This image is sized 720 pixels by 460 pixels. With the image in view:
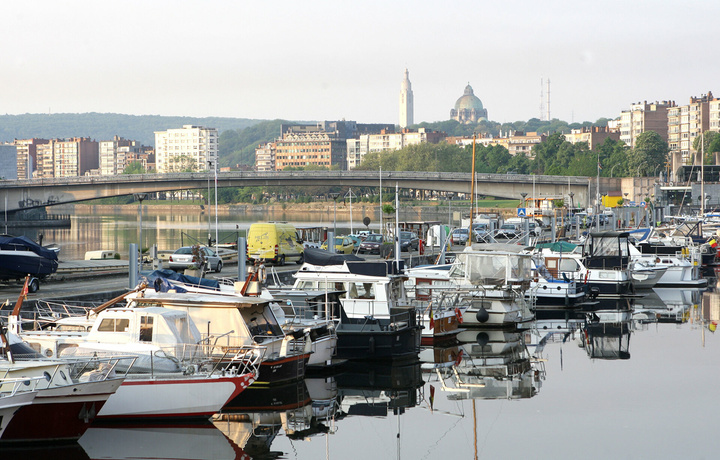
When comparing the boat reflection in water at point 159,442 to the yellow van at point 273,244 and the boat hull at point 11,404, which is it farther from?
the yellow van at point 273,244

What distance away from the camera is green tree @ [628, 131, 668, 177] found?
137 meters

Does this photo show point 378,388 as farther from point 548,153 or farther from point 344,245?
point 548,153

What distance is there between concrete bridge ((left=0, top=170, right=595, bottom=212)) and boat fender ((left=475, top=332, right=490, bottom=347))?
69.6 meters

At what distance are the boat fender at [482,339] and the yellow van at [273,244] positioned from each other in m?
14.8

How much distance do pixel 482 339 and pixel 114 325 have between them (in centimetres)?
1254

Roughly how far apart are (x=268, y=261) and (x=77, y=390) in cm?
2659

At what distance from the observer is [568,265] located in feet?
122

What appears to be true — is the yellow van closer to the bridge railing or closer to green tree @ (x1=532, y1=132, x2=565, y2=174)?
the bridge railing

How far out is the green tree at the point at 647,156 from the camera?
137 meters

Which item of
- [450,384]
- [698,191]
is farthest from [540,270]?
[698,191]

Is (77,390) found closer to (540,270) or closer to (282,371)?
(282,371)

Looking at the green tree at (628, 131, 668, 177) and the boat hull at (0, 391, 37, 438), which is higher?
the green tree at (628, 131, 668, 177)

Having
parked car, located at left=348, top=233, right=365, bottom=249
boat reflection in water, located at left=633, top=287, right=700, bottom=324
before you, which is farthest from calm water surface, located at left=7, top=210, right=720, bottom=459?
parked car, located at left=348, top=233, right=365, bottom=249

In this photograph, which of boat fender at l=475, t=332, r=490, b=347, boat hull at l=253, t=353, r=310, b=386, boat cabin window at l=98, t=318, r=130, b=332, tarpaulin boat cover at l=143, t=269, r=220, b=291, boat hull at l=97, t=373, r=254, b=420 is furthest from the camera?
boat fender at l=475, t=332, r=490, b=347
